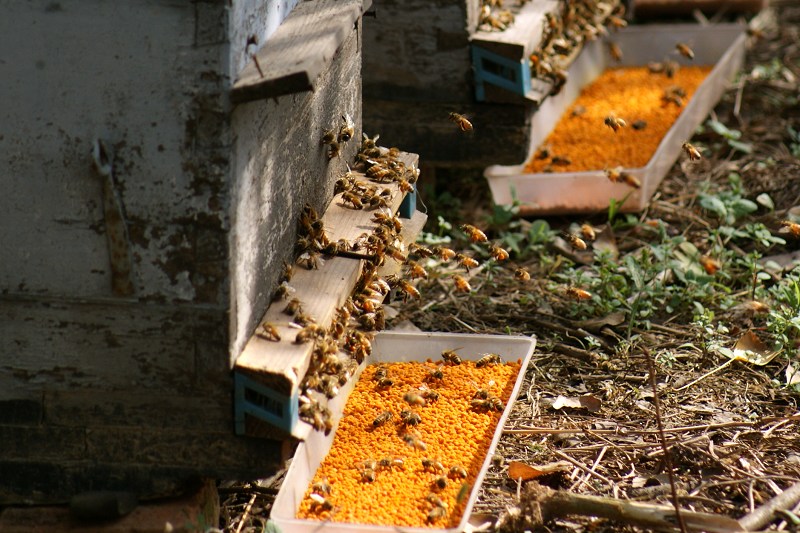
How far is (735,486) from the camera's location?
3762 mm

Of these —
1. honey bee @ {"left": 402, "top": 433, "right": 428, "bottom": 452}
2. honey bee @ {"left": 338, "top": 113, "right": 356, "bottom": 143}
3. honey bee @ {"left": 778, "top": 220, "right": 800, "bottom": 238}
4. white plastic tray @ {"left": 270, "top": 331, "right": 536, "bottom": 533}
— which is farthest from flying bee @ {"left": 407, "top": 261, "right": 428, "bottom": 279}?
honey bee @ {"left": 778, "top": 220, "right": 800, "bottom": 238}

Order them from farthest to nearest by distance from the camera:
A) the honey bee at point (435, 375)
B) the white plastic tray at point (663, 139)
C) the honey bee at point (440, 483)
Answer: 1. the white plastic tray at point (663, 139)
2. the honey bee at point (435, 375)
3. the honey bee at point (440, 483)

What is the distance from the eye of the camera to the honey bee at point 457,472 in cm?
361

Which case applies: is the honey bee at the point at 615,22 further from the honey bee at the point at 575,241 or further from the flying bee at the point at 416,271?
the flying bee at the point at 416,271

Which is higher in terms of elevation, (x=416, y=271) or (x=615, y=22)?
(x=615, y=22)

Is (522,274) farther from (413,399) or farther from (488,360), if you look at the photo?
(413,399)

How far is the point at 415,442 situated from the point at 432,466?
12 cm

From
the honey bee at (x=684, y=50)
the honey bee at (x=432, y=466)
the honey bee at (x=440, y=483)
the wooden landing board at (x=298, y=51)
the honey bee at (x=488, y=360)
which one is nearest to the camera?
the wooden landing board at (x=298, y=51)

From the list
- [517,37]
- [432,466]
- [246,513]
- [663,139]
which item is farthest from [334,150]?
[663,139]

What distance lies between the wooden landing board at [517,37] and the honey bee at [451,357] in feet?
5.73

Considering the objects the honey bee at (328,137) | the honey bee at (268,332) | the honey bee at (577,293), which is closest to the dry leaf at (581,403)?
the honey bee at (577,293)

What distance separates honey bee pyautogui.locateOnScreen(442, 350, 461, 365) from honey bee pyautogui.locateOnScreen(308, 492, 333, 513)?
0.98 metres

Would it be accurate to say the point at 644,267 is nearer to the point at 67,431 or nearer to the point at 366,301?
the point at 366,301

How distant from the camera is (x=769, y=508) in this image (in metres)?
3.48
